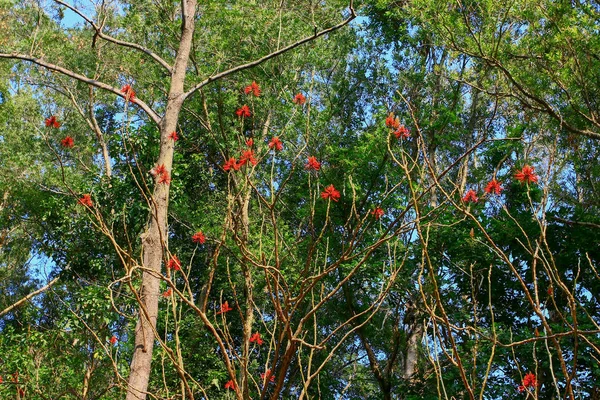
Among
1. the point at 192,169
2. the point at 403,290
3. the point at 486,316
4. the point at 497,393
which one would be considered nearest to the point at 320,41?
the point at 192,169

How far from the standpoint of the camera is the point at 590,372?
8.13 meters

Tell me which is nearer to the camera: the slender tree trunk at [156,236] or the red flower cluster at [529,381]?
the red flower cluster at [529,381]

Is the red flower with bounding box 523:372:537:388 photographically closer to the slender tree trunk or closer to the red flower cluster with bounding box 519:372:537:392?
the red flower cluster with bounding box 519:372:537:392

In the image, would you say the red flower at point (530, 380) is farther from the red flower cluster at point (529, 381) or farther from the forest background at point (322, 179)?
the forest background at point (322, 179)

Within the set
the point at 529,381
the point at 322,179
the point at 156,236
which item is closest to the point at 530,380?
the point at 529,381

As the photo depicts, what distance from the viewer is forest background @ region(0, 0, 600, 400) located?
27.6ft

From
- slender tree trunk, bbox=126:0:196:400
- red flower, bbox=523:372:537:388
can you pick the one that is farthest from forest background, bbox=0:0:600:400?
red flower, bbox=523:372:537:388

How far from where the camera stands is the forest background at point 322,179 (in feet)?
27.6

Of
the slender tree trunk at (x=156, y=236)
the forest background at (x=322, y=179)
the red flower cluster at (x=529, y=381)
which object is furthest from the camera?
the forest background at (x=322, y=179)

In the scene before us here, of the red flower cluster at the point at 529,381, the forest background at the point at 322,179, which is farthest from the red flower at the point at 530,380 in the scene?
the forest background at the point at 322,179

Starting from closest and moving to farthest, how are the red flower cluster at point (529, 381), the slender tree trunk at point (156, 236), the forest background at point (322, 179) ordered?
the red flower cluster at point (529, 381)
the slender tree trunk at point (156, 236)
the forest background at point (322, 179)

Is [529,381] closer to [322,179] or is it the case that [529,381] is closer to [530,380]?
[530,380]

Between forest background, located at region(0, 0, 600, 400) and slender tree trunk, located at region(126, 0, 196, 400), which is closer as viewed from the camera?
slender tree trunk, located at region(126, 0, 196, 400)

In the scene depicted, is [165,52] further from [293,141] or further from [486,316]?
[486,316]
